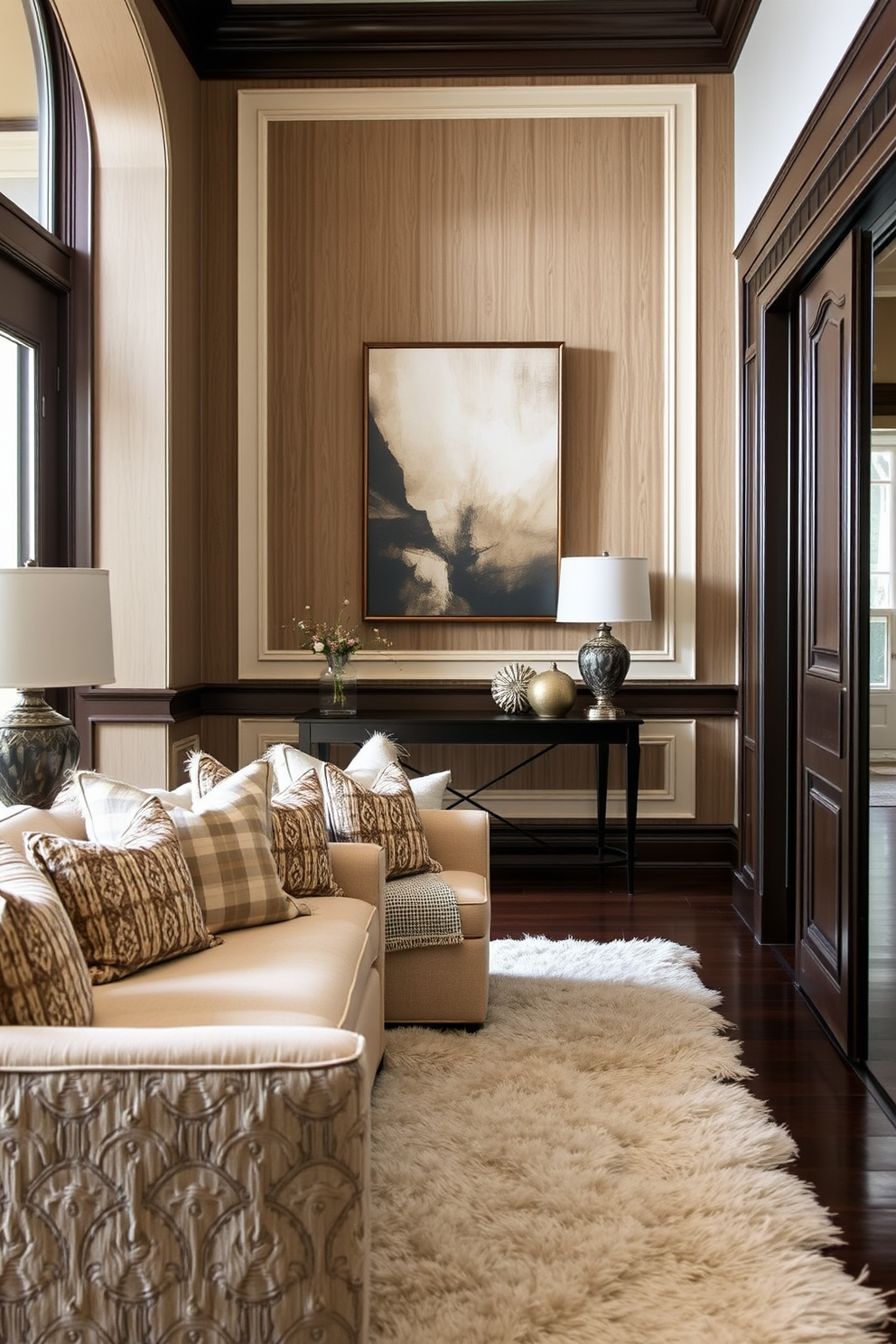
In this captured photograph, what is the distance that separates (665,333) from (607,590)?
1279 mm

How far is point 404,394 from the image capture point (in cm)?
533

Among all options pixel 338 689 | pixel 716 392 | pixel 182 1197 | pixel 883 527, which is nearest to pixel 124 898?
pixel 182 1197

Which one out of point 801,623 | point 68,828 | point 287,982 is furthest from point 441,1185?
point 801,623

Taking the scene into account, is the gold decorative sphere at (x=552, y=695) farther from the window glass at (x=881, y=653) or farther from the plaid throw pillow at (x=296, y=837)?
the window glass at (x=881, y=653)

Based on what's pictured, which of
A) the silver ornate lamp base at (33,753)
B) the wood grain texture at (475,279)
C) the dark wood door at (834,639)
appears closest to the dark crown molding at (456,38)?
the wood grain texture at (475,279)

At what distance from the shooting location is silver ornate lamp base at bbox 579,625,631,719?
198 inches

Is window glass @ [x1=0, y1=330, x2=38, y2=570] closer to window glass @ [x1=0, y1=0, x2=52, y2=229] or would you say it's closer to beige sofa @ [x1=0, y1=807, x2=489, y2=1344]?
window glass @ [x1=0, y1=0, x2=52, y2=229]

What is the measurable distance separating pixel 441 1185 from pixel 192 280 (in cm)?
410

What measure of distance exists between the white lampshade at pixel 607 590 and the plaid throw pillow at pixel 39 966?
3.28 metres

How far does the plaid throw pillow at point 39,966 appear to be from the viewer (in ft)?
5.79

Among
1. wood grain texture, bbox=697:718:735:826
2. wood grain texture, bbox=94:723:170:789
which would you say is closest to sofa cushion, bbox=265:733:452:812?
wood grain texture, bbox=94:723:170:789

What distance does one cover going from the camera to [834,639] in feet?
11.3

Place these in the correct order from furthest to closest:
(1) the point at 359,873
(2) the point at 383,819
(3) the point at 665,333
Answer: (3) the point at 665,333 → (2) the point at 383,819 → (1) the point at 359,873

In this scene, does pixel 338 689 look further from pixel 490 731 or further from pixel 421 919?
pixel 421 919
